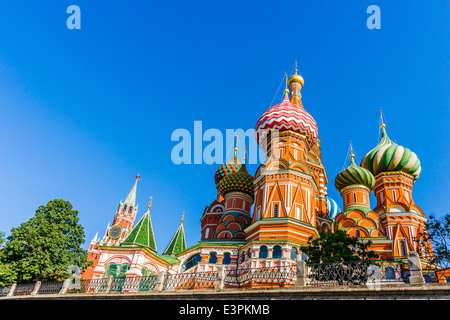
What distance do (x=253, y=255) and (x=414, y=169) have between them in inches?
750

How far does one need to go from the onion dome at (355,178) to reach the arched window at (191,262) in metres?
14.8

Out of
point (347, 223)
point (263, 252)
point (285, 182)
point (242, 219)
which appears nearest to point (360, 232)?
point (347, 223)

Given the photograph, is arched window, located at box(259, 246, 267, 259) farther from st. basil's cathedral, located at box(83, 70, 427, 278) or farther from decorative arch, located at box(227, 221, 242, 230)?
decorative arch, located at box(227, 221, 242, 230)

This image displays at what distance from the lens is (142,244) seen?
28344mm

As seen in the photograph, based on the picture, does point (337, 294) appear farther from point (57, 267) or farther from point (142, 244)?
point (142, 244)

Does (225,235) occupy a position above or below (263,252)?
above

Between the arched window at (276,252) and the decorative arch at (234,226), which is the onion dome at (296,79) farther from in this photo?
the arched window at (276,252)

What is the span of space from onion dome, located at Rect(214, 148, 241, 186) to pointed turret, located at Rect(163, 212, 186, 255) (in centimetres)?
658

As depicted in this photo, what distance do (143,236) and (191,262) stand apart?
197 inches

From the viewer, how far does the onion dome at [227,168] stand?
125 feet

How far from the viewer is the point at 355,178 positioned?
30.0 meters

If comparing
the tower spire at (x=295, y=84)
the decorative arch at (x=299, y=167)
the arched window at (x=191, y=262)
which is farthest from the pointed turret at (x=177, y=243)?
the tower spire at (x=295, y=84)

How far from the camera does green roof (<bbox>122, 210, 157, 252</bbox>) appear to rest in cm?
2850

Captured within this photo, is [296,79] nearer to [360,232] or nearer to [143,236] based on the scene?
[360,232]
